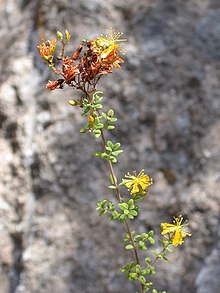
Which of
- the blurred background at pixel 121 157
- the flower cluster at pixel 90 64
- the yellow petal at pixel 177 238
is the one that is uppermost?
the blurred background at pixel 121 157

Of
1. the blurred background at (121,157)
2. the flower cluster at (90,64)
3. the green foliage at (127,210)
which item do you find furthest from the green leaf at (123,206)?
the blurred background at (121,157)

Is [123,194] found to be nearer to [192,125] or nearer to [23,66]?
[192,125]

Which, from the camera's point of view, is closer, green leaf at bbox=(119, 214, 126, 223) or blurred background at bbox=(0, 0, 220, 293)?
green leaf at bbox=(119, 214, 126, 223)

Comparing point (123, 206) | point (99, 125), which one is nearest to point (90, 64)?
point (99, 125)

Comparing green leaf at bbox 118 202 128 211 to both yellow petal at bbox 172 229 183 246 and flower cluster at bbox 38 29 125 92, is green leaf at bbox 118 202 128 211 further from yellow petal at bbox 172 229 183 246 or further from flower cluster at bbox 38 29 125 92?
flower cluster at bbox 38 29 125 92

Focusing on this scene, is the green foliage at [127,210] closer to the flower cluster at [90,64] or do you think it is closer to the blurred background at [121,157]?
the flower cluster at [90,64]

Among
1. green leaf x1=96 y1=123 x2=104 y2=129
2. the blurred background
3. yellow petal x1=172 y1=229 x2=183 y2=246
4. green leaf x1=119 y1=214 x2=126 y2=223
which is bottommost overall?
yellow petal x1=172 y1=229 x2=183 y2=246

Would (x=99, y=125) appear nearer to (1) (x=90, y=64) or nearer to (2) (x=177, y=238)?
(1) (x=90, y=64)

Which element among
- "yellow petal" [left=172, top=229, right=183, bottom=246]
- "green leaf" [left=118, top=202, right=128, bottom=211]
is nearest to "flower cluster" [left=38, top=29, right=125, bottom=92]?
"green leaf" [left=118, top=202, right=128, bottom=211]

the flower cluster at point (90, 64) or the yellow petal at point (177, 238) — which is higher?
the flower cluster at point (90, 64)
